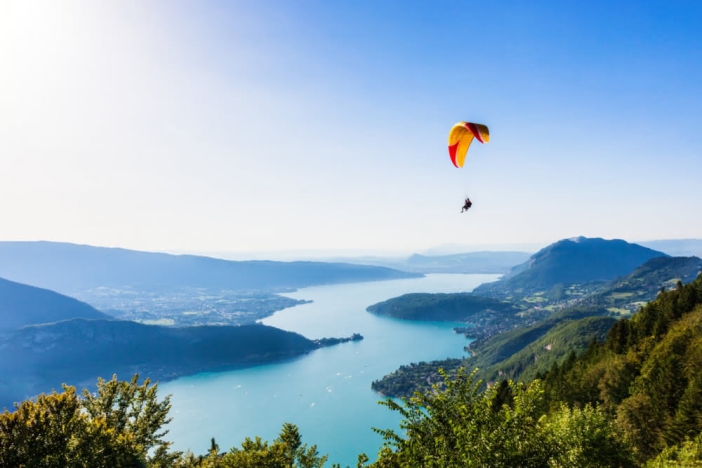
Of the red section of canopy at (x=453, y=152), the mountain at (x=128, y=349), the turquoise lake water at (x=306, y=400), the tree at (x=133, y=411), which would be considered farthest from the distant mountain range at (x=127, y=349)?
the red section of canopy at (x=453, y=152)

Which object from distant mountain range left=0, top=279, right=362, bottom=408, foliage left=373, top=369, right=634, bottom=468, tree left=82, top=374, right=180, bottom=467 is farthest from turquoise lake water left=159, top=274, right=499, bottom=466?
foliage left=373, top=369, right=634, bottom=468

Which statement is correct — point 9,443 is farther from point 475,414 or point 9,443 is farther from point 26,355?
point 26,355

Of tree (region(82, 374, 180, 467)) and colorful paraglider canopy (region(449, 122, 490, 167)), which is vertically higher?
colorful paraglider canopy (region(449, 122, 490, 167))

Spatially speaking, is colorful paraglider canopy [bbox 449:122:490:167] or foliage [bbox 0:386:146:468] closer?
foliage [bbox 0:386:146:468]

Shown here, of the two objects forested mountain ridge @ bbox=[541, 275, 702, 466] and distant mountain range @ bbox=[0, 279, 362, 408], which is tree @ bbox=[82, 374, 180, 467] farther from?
distant mountain range @ bbox=[0, 279, 362, 408]

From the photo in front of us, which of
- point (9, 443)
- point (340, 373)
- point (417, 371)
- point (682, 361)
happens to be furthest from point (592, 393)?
point (340, 373)

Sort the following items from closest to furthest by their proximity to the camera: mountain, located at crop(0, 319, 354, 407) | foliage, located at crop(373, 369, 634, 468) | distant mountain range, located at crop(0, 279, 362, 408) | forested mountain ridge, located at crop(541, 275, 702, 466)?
foliage, located at crop(373, 369, 634, 468)
forested mountain ridge, located at crop(541, 275, 702, 466)
mountain, located at crop(0, 319, 354, 407)
distant mountain range, located at crop(0, 279, 362, 408)

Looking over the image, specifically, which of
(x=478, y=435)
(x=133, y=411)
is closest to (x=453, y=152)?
(x=478, y=435)

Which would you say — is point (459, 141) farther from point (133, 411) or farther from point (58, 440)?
point (133, 411)

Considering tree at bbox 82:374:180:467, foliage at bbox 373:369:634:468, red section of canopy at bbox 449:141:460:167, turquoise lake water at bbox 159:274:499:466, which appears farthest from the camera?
turquoise lake water at bbox 159:274:499:466
